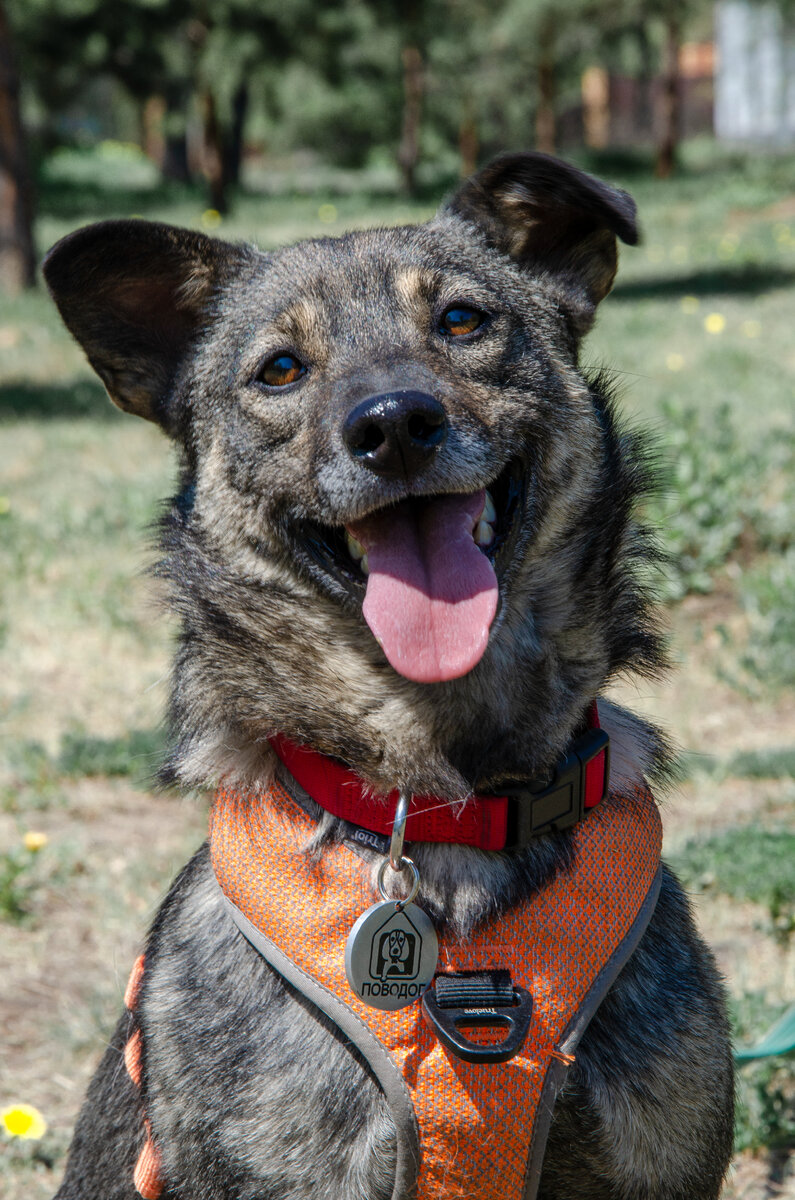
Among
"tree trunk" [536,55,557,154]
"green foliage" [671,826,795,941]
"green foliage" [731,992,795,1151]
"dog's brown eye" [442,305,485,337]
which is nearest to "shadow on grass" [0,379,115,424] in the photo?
"green foliage" [671,826,795,941]

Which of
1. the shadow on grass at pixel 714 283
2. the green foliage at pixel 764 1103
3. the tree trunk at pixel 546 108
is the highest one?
the green foliage at pixel 764 1103

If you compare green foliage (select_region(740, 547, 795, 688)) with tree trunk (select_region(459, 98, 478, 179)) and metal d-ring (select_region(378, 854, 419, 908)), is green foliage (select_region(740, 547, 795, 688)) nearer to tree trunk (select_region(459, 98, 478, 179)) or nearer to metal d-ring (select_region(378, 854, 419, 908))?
metal d-ring (select_region(378, 854, 419, 908))

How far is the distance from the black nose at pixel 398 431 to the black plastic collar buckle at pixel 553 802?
23.3 inches

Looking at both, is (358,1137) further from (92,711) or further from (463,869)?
(92,711)

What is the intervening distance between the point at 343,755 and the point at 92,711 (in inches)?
122

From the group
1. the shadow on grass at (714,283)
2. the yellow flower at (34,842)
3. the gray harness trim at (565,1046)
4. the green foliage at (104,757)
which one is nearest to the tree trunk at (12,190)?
the shadow on grass at (714,283)

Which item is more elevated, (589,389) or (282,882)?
(589,389)

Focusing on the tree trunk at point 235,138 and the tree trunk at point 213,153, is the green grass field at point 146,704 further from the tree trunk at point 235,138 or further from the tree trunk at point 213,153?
the tree trunk at point 235,138

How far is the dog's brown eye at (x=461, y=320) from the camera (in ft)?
7.90

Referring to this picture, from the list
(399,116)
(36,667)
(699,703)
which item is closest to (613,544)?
(699,703)

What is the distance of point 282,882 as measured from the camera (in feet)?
6.61

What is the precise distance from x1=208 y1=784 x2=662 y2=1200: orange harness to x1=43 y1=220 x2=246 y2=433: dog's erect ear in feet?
3.42

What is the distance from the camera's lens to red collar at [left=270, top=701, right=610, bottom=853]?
2078mm

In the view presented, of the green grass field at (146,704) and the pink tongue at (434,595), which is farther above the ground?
the pink tongue at (434,595)
